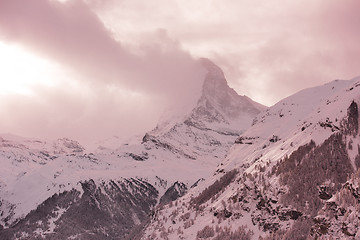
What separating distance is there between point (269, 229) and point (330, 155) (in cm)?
3619

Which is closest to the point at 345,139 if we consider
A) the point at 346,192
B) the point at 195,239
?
the point at 195,239

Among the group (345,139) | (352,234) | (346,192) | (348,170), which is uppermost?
(345,139)

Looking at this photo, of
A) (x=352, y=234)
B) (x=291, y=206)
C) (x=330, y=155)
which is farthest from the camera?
(x=330, y=155)

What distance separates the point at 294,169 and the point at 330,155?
13.5 meters

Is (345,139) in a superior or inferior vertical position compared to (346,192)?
superior

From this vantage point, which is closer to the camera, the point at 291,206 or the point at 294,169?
the point at 291,206

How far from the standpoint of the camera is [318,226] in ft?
344

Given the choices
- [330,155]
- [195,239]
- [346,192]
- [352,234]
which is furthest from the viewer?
[195,239]

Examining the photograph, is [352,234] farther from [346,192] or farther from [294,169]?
[294,169]

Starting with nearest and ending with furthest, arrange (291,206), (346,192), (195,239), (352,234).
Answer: (352,234)
(346,192)
(291,206)
(195,239)

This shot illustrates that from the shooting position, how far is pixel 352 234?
96562mm

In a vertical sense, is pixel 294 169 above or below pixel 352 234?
above

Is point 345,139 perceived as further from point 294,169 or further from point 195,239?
point 195,239

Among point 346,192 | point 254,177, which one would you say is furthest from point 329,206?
point 254,177
